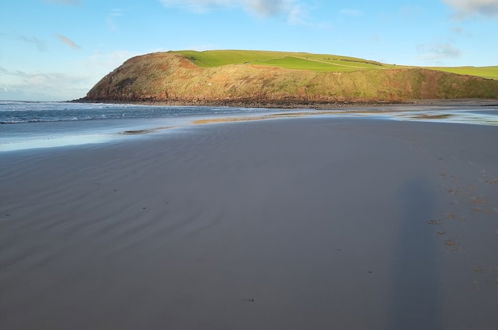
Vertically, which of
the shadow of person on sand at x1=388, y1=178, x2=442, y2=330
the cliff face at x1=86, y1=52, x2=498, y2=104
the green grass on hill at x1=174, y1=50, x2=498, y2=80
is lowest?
the shadow of person on sand at x1=388, y1=178, x2=442, y2=330

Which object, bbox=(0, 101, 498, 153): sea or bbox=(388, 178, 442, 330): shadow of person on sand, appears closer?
bbox=(388, 178, 442, 330): shadow of person on sand

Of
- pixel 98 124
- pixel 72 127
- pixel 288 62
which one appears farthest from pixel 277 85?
pixel 72 127

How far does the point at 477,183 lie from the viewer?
18.5 feet

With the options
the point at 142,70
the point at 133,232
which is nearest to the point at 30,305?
the point at 133,232

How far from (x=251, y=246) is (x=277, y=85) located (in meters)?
54.0

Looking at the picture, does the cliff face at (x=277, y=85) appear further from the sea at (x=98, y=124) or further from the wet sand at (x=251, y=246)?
the wet sand at (x=251, y=246)

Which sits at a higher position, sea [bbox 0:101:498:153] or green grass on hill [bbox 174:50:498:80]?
green grass on hill [bbox 174:50:498:80]

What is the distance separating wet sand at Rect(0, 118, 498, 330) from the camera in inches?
98.7

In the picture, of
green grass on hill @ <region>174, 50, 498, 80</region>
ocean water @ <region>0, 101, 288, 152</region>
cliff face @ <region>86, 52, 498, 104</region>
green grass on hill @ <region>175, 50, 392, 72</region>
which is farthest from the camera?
green grass on hill @ <region>175, 50, 392, 72</region>

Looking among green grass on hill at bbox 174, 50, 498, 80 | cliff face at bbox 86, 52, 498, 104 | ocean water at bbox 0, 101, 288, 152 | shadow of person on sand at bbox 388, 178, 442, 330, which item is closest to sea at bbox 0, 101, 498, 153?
ocean water at bbox 0, 101, 288, 152

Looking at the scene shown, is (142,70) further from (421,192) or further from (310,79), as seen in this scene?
(421,192)

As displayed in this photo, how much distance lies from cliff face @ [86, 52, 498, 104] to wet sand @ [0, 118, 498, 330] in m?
44.5

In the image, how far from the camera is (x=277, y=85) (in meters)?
55.8

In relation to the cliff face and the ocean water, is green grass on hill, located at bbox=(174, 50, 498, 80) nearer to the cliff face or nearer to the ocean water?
the cliff face
